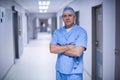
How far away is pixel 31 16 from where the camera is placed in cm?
1694

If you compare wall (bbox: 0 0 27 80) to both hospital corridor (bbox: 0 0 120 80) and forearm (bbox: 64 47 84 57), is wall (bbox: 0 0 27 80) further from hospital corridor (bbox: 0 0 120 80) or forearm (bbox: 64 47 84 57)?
forearm (bbox: 64 47 84 57)

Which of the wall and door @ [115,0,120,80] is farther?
the wall

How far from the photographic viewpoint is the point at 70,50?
2246 millimetres

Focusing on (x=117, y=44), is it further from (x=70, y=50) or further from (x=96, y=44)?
(x=96, y=44)

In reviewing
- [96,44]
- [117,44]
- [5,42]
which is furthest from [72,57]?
[5,42]

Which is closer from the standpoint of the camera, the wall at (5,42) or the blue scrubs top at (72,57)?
the blue scrubs top at (72,57)

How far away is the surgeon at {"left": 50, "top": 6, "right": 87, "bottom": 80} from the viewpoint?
226cm

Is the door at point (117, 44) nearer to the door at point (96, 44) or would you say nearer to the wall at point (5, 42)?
the door at point (96, 44)

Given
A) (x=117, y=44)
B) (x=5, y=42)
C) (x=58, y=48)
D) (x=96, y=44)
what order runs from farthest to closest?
(x=5, y=42)
(x=96, y=44)
(x=117, y=44)
(x=58, y=48)

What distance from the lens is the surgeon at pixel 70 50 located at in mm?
2260

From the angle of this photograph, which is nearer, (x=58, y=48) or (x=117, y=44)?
(x=58, y=48)

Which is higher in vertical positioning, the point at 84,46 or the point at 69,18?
the point at 69,18

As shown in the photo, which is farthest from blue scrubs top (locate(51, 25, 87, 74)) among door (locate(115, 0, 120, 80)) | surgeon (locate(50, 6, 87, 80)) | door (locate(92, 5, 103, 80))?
door (locate(92, 5, 103, 80))

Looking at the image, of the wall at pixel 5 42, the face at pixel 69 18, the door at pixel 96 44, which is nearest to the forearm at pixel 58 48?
the face at pixel 69 18
